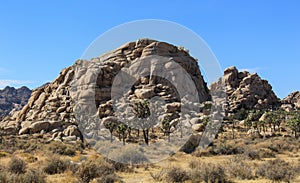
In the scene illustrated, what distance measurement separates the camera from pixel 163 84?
9388 centimetres

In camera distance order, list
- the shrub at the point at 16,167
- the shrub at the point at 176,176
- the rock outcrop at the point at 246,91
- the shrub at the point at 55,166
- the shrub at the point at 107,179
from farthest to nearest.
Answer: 1. the rock outcrop at the point at 246,91
2. the shrub at the point at 55,166
3. the shrub at the point at 16,167
4. the shrub at the point at 176,176
5. the shrub at the point at 107,179

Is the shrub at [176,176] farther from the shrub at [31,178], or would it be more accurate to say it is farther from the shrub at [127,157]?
the shrub at [127,157]

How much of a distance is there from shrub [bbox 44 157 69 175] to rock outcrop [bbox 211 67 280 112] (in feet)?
310

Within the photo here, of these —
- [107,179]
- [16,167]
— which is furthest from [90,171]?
[16,167]

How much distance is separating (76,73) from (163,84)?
3044 cm

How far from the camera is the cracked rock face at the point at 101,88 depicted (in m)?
85.6

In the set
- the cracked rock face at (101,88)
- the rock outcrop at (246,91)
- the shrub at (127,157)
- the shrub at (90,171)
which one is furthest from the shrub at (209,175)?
the rock outcrop at (246,91)

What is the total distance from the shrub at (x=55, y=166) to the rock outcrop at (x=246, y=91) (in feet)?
310

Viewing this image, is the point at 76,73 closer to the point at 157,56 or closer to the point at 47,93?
the point at 47,93

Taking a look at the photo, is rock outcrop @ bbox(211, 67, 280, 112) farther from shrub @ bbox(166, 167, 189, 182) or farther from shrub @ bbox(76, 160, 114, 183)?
shrub @ bbox(76, 160, 114, 183)

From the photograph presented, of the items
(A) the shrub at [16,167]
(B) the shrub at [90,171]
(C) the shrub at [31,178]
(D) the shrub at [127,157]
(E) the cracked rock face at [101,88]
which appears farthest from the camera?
(E) the cracked rock face at [101,88]

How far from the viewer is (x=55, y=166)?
17203 millimetres

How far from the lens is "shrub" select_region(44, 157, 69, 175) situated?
17.0 m

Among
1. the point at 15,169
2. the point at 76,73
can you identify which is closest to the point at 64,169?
the point at 15,169
